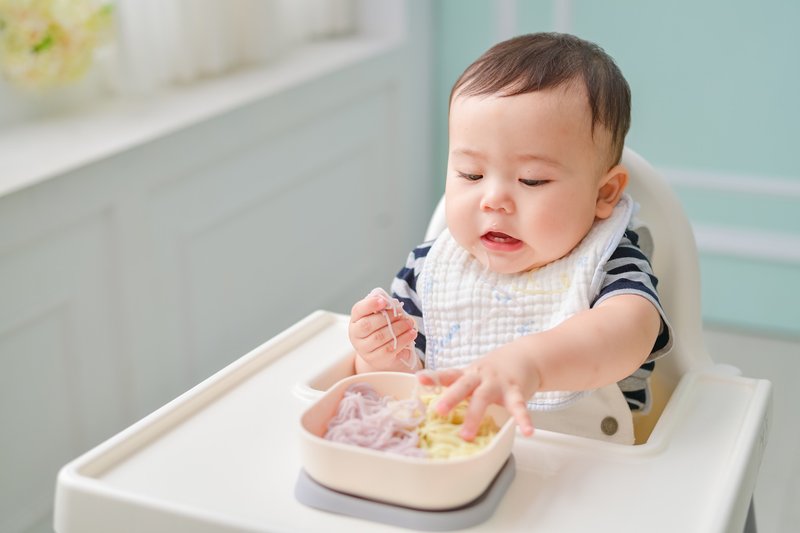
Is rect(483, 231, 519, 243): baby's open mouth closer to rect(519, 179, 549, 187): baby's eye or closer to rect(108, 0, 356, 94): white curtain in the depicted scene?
rect(519, 179, 549, 187): baby's eye

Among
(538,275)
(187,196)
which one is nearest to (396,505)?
(538,275)

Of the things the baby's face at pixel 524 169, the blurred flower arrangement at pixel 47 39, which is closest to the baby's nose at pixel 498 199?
Result: the baby's face at pixel 524 169

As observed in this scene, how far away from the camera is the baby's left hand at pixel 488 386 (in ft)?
2.62

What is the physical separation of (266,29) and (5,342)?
1.03 meters

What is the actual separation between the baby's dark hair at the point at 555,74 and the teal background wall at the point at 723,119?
1.59 metres

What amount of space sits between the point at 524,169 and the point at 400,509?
364 millimetres

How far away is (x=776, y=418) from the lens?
2.22 metres

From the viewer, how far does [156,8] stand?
2092 millimetres

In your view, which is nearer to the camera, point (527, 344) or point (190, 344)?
point (527, 344)

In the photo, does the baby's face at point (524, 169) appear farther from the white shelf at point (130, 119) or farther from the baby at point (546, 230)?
the white shelf at point (130, 119)

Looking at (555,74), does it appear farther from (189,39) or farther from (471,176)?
(189,39)

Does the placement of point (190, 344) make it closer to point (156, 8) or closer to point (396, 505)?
point (156, 8)

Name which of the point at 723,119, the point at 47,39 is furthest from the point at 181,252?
the point at 723,119

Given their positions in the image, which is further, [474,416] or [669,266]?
A: [669,266]
